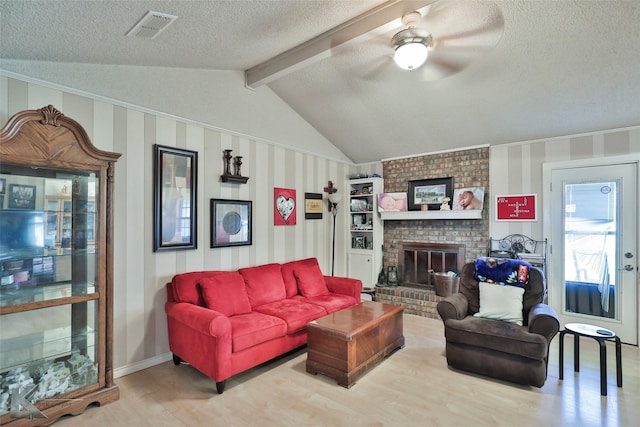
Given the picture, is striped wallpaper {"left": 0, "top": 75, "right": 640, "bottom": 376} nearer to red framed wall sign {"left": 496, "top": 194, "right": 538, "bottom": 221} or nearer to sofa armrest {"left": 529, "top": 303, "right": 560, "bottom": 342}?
red framed wall sign {"left": 496, "top": 194, "right": 538, "bottom": 221}

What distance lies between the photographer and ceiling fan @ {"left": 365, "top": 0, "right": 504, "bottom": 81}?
242 cm

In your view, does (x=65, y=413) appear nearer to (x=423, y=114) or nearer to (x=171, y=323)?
(x=171, y=323)

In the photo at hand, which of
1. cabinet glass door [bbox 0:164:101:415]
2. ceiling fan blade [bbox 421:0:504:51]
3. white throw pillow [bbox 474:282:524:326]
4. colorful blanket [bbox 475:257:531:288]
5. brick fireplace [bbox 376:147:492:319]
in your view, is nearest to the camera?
cabinet glass door [bbox 0:164:101:415]

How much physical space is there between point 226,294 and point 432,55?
10.00 feet

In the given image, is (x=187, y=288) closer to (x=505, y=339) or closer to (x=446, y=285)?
(x=505, y=339)

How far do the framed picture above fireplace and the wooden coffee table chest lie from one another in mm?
2165

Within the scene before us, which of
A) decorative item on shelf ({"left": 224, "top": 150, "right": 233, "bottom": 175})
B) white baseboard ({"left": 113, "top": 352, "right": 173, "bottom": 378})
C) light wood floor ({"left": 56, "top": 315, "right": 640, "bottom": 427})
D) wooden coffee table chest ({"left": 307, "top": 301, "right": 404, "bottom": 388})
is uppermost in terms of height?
decorative item on shelf ({"left": 224, "top": 150, "right": 233, "bottom": 175})

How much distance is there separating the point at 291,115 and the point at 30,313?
3605 mm

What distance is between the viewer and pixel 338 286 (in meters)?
4.24

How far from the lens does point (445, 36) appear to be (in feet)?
9.08

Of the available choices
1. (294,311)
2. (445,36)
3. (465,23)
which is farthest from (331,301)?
(465,23)

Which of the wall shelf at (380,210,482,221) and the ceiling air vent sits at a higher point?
the ceiling air vent

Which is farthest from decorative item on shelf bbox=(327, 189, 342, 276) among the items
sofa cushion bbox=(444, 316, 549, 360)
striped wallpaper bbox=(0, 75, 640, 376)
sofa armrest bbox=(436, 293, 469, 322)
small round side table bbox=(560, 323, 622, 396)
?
small round side table bbox=(560, 323, 622, 396)

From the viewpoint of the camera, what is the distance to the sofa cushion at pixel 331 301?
368 cm
